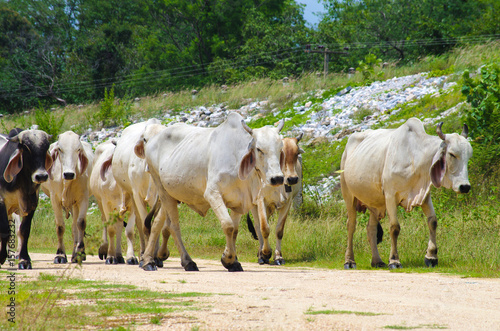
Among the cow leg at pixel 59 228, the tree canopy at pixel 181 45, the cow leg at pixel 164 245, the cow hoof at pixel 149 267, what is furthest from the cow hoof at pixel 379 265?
the tree canopy at pixel 181 45

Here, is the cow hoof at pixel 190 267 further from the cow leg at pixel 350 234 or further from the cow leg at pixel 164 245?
the cow leg at pixel 350 234

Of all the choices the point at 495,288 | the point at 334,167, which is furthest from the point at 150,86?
the point at 495,288

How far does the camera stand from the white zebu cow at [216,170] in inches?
351

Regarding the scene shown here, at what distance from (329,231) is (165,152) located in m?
4.38

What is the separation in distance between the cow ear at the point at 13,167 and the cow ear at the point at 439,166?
591cm

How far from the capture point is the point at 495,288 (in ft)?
23.5

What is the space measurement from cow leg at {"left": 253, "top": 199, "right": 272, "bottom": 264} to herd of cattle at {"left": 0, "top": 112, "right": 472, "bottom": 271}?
0.08ft

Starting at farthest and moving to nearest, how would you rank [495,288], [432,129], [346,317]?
[432,129], [495,288], [346,317]

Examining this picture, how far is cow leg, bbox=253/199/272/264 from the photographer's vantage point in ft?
37.0

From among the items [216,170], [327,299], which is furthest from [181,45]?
[327,299]

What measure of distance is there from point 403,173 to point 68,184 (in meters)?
5.82

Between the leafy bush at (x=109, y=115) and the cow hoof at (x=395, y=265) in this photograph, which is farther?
the leafy bush at (x=109, y=115)

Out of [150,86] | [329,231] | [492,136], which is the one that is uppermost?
[150,86]

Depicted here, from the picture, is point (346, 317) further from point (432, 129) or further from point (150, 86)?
point (150, 86)
